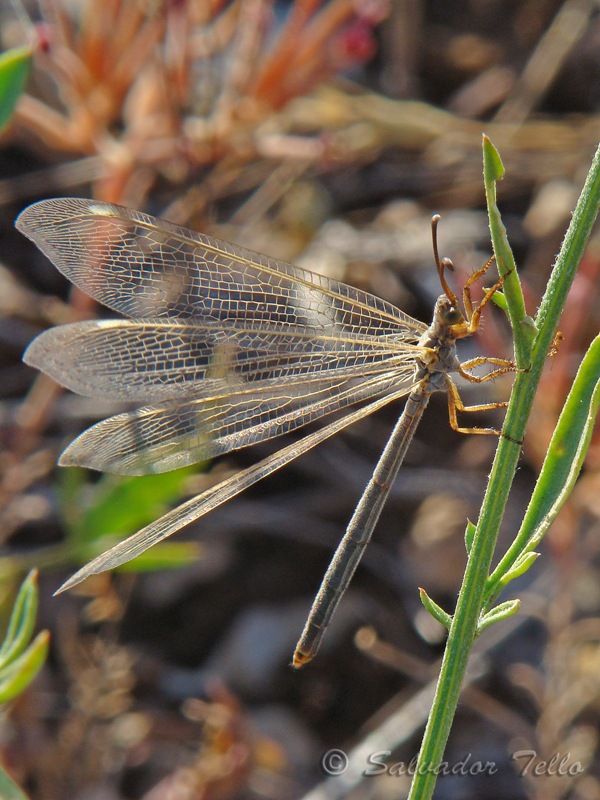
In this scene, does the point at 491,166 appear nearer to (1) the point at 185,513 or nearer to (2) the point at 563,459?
(2) the point at 563,459

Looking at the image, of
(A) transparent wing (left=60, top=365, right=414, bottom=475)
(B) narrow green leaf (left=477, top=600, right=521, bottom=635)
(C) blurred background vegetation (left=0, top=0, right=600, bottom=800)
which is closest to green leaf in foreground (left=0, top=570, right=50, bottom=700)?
(A) transparent wing (left=60, top=365, right=414, bottom=475)

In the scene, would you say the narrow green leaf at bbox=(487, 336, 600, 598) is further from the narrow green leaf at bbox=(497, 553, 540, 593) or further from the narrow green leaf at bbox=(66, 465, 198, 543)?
the narrow green leaf at bbox=(66, 465, 198, 543)

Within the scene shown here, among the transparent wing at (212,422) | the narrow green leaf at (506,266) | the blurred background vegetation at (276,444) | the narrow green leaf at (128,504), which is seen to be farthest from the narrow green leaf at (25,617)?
the narrow green leaf at (506,266)

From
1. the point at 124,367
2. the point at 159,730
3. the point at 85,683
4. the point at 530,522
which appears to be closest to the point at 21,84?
the point at 124,367

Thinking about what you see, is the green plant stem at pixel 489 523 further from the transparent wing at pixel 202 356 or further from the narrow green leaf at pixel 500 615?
the transparent wing at pixel 202 356

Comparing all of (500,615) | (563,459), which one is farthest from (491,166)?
(500,615)

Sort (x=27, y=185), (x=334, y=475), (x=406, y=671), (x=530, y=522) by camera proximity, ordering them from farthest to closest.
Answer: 1. (x=27, y=185)
2. (x=334, y=475)
3. (x=406, y=671)
4. (x=530, y=522)

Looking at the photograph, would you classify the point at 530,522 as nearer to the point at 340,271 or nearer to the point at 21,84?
the point at 21,84
